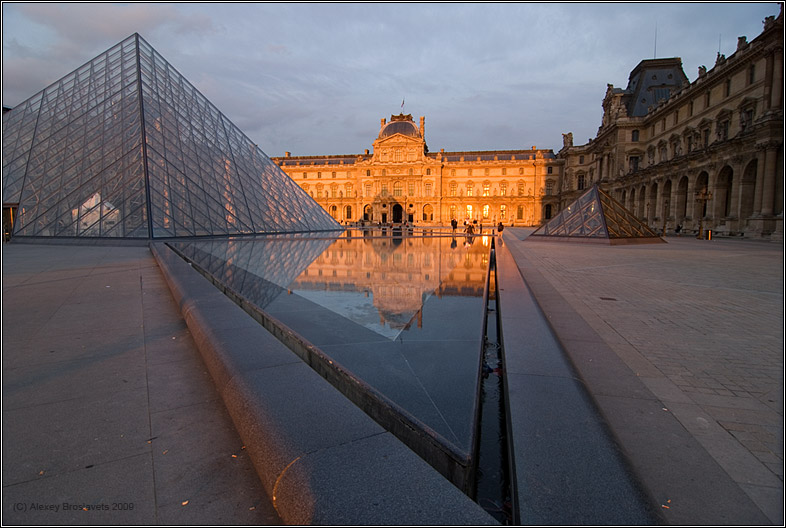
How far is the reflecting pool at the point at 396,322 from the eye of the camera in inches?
98.8

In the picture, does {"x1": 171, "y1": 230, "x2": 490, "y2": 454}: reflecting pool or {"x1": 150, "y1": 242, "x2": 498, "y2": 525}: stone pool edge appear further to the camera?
{"x1": 171, "y1": 230, "x2": 490, "y2": 454}: reflecting pool

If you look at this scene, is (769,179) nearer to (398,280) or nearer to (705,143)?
(705,143)

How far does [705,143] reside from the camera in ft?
94.4

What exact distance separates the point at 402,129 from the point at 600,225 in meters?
49.6

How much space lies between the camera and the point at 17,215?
56.3 feet

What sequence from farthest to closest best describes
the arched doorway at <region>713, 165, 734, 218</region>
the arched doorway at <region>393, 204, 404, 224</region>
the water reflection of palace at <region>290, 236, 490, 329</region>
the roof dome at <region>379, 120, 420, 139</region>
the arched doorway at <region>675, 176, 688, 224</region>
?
the arched doorway at <region>393, 204, 404, 224</region> < the roof dome at <region>379, 120, 420, 139</region> < the arched doorway at <region>675, 176, 688, 224</region> < the arched doorway at <region>713, 165, 734, 218</region> < the water reflection of palace at <region>290, 236, 490, 329</region>

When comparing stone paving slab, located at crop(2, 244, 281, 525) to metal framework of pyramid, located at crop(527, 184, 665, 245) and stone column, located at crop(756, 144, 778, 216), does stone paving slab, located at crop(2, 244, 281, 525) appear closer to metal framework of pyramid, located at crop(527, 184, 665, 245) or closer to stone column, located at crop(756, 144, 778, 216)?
metal framework of pyramid, located at crop(527, 184, 665, 245)

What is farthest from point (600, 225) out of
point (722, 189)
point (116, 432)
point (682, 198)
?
point (116, 432)

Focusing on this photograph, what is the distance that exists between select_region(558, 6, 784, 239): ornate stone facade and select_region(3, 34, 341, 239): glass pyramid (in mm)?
24727

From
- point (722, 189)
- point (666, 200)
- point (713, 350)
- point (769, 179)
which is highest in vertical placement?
point (769, 179)

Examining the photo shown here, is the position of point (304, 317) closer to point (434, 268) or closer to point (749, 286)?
point (434, 268)

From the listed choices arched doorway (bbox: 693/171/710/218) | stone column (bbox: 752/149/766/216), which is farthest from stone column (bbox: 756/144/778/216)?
arched doorway (bbox: 693/171/710/218)

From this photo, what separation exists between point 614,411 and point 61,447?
2776 mm

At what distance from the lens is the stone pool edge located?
1228 millimetres
